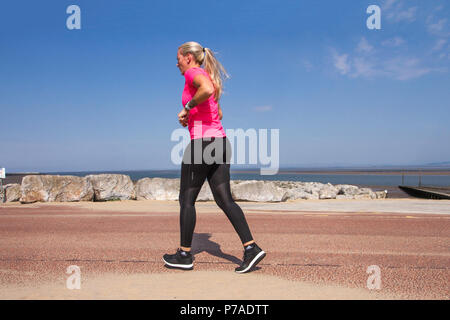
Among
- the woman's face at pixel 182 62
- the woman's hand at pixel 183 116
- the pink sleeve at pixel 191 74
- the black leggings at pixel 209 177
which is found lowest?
the black leggings at pixel 209 177

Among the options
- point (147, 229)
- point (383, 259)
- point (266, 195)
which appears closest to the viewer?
point (383, 259)

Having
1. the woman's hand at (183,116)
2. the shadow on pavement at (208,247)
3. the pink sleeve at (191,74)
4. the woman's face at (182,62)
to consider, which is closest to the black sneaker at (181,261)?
the shadow on pavement at (208,247)

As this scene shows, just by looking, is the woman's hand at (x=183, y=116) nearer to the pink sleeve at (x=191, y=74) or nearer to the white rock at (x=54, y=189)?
the pink sleeve at (x=191, y=74)

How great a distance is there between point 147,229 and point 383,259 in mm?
3578

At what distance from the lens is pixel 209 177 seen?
3.43 metres

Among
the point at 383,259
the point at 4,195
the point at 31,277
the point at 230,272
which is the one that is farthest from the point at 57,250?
the point at 4,195

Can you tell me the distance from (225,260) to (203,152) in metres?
1.25

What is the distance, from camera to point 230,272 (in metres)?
3.32

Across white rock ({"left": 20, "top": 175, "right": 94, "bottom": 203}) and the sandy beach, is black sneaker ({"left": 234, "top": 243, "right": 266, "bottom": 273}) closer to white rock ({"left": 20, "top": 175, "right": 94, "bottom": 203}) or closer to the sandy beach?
the sandy beach

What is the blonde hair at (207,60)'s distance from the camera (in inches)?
135

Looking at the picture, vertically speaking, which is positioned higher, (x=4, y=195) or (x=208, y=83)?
(x=208, y=83)

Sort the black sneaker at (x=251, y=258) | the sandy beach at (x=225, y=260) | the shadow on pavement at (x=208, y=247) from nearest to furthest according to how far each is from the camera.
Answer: the sandy beach at (x=225, y=260)
the black sneaker at (x=251, y=258)
the shadow on pavement at (x=208, y=247)

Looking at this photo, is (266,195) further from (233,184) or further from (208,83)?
(208,83)

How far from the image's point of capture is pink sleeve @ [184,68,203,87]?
3.27m
